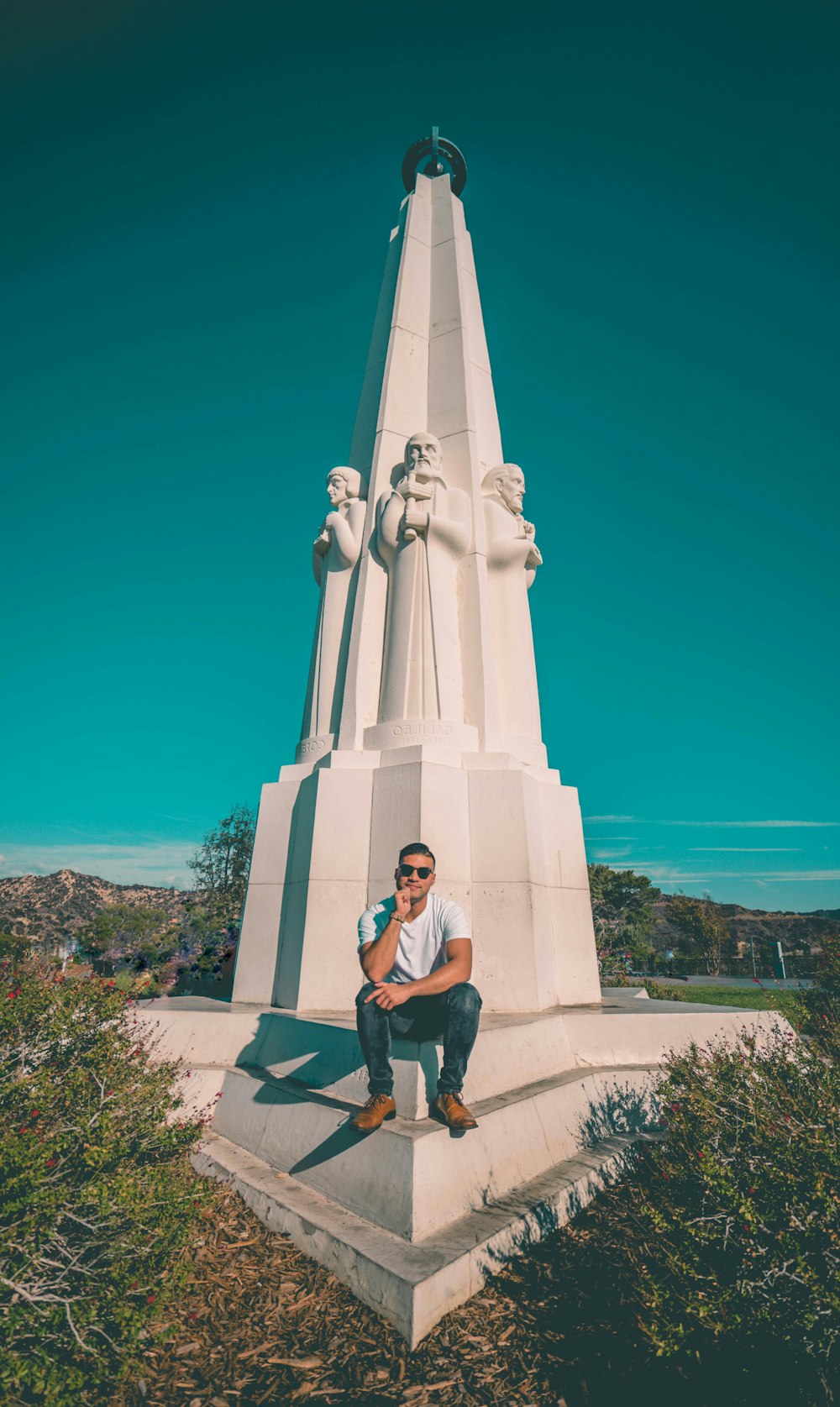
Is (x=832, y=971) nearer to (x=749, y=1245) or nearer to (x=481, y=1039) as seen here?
(x=481, y=1039)

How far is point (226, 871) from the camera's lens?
19.0 metres

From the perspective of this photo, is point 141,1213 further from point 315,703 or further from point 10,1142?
point 315,703

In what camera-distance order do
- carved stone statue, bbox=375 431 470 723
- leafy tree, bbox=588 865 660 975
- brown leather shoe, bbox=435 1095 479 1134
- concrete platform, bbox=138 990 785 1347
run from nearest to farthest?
concrete platform, bbox=138 990 785 1347 → brown leather shoe, bbox=435 1095 479 1134 → carved stone statue, bbox=375 431 470 723 → leafy tree, bbox=588 865 660 975

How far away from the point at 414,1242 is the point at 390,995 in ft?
3.67

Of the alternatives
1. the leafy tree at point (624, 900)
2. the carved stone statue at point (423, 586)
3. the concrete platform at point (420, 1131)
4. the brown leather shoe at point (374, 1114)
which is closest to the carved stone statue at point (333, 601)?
the carved stone statue at point (423, 586)

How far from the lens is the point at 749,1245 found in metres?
2.61

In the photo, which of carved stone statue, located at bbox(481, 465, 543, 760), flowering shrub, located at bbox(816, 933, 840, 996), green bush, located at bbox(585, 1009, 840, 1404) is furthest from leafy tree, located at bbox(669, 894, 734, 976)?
green bush, located at bbox(585, 1009, 840, 1404)

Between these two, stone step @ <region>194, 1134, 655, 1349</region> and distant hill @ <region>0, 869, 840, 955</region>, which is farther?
distant hill @ <region>0, 869, 840, 955</region>

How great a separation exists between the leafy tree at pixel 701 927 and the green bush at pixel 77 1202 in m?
57.0

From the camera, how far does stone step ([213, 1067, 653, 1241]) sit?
11.1ft

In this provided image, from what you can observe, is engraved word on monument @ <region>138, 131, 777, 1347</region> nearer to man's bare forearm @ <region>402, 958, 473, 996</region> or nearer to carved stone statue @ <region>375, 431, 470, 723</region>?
carved stone statue @ <region>375, 431, 470, 723</region>

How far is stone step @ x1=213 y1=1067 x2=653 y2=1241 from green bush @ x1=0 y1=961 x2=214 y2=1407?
2.78ft

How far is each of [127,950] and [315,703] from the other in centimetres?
667

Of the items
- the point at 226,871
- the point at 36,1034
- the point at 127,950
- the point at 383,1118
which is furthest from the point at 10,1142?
the point at 226,871
